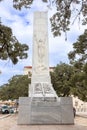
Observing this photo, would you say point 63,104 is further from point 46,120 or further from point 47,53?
point 47,53

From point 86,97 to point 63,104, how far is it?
23.4 meters

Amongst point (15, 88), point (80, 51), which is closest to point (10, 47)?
point (80, 51)

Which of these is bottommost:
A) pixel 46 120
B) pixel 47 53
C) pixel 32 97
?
pixel 46 120

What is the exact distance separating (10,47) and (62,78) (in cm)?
3637

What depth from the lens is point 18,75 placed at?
6756 cm

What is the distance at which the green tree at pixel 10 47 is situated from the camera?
44.1ft

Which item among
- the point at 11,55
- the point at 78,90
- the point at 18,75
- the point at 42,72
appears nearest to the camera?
the point at 11,55

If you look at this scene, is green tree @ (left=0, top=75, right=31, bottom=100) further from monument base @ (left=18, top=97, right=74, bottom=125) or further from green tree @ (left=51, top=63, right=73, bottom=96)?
monument base @ (left=18, top=97, right=74, bottom=125)

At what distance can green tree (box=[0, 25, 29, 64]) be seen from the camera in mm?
13453

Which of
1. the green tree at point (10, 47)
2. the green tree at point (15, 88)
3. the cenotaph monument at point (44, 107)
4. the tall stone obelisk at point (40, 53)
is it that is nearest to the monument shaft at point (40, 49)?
the tall stone obelisk at point (40, 53)

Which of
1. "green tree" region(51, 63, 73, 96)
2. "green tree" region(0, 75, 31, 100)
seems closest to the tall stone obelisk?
"green tree" region(51, 63, 73, 96)

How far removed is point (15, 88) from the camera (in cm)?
6228

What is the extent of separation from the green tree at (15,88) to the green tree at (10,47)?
42428mm

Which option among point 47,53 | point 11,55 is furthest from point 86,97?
point 11,55
